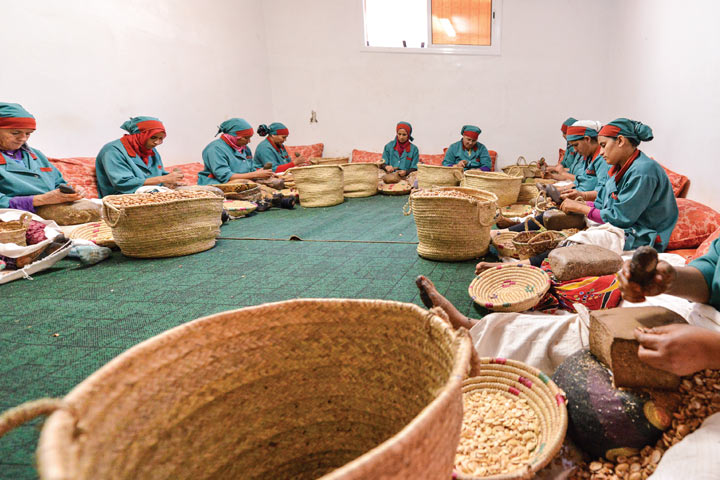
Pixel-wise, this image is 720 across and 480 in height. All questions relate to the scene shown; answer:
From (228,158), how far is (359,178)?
1.75m

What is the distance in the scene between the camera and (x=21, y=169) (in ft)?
10.1

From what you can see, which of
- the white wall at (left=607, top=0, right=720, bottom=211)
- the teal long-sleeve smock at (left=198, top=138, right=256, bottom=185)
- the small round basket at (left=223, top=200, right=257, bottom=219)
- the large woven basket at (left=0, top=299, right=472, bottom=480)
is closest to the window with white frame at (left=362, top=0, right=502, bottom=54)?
the white wall at (left=607, top=0, right=720, bottom=211)

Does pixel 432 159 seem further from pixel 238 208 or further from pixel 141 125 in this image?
pixel 141 125

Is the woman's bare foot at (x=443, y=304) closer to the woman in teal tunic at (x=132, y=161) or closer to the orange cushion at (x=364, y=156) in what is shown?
the woman in teal tunic at (x=132, y=161)

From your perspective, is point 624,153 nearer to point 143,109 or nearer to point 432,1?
point 143,109

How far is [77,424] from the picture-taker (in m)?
0.58

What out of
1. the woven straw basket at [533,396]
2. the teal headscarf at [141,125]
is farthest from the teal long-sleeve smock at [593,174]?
the teal headscarf at [141,125]

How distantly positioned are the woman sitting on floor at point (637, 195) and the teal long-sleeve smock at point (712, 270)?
3.48 feet

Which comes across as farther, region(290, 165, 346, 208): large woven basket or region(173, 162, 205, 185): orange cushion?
region(173, 162, 205, 185): orange cushion

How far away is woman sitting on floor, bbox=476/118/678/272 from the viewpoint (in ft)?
7.25

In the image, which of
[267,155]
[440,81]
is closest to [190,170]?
[267,155]

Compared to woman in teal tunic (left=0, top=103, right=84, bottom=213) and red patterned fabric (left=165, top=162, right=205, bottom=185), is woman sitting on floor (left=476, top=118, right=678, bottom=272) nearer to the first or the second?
woman in teal tunic (left=0, top=103, right=84, bottom=213)

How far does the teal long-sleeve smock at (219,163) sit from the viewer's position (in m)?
4.80

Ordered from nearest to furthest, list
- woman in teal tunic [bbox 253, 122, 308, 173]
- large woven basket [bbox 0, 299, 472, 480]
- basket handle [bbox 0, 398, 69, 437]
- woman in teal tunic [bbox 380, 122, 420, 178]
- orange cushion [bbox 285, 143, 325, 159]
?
1. basket handle [bbox 0, 398, 69, 437]
2. large woven basket [bbox 0, 299, 472, 480]
3. woman in teal tunic [bbox 253, 122, 308, 173]
4. woman in teal tunic [bbox 380, 122, 420, 178]
5. orange cushion [bbox 285, 143, 325, 159]
